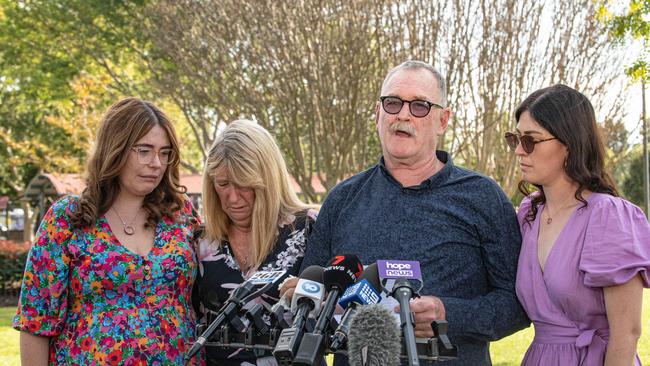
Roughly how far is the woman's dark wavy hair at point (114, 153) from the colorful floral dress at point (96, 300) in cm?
11

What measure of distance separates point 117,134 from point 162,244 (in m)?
0.66

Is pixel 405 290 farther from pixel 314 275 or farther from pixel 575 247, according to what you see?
pixel 575 247

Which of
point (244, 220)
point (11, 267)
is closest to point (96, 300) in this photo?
point (244, 220)

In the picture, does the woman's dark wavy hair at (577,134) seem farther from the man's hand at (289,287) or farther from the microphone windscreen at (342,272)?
the man's hand at (289,287)

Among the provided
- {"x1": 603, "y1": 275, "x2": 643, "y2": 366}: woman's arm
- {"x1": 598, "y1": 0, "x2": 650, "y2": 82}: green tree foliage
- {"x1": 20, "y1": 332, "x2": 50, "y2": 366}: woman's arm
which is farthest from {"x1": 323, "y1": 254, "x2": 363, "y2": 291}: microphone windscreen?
{"x1": 598, "y1": 0, "x2": 650, "y2": 82}: green tree foliage

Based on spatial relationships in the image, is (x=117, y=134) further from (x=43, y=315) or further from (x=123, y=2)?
(x=123, y=2)

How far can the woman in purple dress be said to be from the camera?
3717 mm

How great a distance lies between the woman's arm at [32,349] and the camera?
4305mm

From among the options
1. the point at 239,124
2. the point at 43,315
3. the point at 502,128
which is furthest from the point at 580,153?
the point at 502,128

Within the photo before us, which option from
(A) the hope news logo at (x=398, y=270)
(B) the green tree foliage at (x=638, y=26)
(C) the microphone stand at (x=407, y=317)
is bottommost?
(C) the microphone stand at (x=407, y=317)

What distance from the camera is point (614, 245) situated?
12.3 ft

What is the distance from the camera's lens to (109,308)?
4.33 metres

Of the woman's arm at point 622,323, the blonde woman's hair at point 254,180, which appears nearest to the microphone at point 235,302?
the blonde woman's hair at point 254,180

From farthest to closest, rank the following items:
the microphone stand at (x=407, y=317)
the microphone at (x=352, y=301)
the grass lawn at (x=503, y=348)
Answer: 1. the grass lawn at (x=503, y=348)
2. the microphone at (x=352, y=301)
3. the microphone stand at (x=407, y=317)
